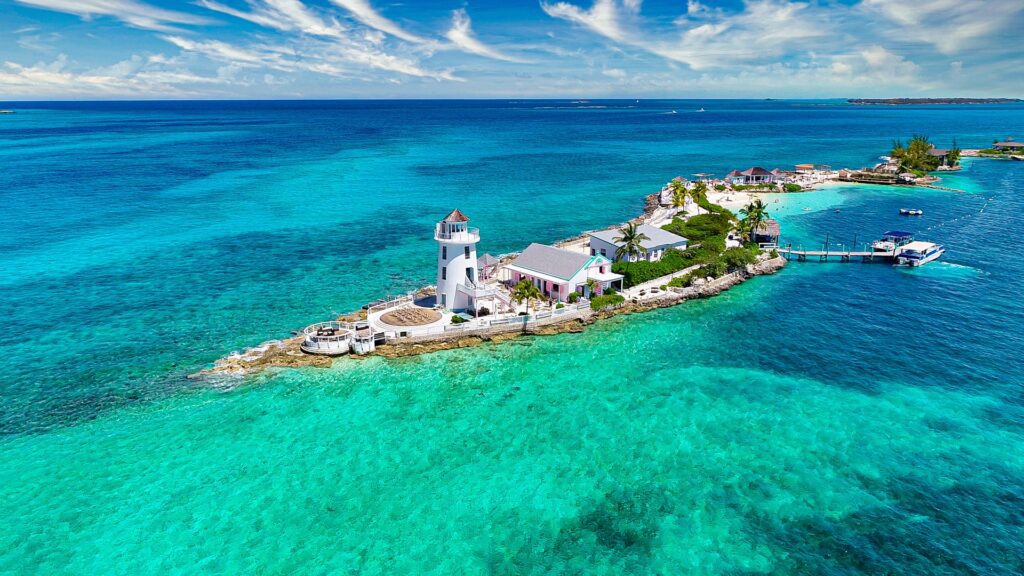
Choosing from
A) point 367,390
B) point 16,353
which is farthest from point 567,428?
point 16,353

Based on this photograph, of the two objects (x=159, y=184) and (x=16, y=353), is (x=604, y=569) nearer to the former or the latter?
(x=16, y=353)

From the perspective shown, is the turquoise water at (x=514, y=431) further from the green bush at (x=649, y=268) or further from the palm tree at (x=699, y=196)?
the palm tree at (x=699, y=196)

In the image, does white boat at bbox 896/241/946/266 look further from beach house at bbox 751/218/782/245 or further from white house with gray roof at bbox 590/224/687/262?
white house with gray roof at bbox 590/224/687/262

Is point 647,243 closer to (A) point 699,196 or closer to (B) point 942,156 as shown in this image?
(A) point 699,196

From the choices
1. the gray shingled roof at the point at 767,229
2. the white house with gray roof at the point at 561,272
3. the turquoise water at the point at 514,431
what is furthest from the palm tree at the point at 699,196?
the white house with gray roof at the point at 561,272

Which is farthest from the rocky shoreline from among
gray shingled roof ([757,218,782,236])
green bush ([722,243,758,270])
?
gray shingled roof ([757,218,782,236])

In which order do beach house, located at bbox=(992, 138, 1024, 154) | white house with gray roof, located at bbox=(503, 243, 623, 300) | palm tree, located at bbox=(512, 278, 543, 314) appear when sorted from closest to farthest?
palm tree, located at bbox=(512, 278, 543, 314), white house with gray roof, located at bbox=(503, 243, 623, 300), beach house, located at bbox=(992, 138, 1024, 154)

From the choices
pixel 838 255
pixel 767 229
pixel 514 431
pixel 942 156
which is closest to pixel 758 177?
pixel 767 229
